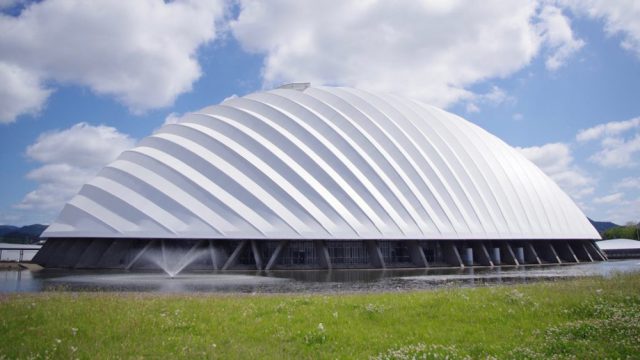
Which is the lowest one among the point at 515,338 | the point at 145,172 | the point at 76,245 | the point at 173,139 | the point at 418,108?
the point at 515,338

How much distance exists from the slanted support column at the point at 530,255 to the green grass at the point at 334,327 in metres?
39.4

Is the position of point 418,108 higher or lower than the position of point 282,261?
higher

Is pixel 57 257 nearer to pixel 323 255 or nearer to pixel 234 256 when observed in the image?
pixel 234 256

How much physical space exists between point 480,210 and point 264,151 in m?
22.1

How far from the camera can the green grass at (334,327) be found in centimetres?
893

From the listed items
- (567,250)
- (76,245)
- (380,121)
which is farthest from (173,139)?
(567,250)

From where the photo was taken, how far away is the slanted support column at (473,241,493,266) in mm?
46141

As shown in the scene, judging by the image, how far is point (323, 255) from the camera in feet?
128

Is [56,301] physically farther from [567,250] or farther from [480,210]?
[567,250]

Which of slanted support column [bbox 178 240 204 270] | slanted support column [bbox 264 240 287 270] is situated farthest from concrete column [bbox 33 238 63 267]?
slanted support column [bbox 264 240 287 270]

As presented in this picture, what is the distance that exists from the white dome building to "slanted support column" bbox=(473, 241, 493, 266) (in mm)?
133

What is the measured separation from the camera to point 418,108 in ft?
188

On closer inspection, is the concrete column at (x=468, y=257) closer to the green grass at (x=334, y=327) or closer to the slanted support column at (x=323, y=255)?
the slanted support column at (x=323, y=255)

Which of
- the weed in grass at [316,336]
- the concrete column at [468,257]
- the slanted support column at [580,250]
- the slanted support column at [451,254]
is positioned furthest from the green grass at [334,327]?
the slanted support column at [580,250]
